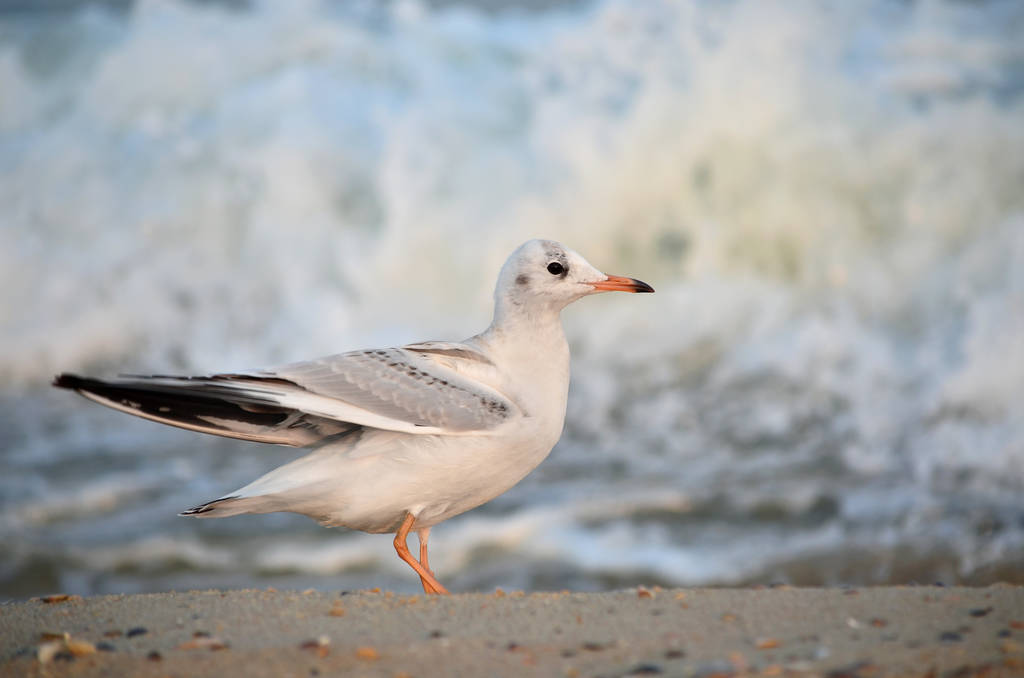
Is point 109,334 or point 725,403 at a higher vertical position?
point 109,334

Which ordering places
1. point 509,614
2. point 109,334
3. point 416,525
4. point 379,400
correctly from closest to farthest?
point 509,614 → point 379,400 → point 416,525 → point 109,334

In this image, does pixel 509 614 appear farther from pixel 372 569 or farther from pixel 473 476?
pixel 372 569

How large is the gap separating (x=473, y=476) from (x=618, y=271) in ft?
27.2

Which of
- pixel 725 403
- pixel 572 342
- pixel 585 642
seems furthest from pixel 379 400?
pixel 572 342

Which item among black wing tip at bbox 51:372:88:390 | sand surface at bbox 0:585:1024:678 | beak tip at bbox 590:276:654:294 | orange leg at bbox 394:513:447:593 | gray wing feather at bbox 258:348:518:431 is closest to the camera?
sand surface at bbox 0:585:1024:678

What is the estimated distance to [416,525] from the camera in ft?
15.4

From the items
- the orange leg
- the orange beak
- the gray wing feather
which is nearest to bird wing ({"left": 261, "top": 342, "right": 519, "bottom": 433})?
the gray wing feather

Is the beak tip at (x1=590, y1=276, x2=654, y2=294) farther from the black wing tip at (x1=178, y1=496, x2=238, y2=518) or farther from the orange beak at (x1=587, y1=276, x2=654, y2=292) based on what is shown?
Answer: the black wing tip at (x1=178, y1=496, x2=238, y2=518)

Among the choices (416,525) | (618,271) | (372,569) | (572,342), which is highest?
(618,271)

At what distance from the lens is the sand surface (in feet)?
11.2

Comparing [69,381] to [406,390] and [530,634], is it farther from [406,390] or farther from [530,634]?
[530,634]

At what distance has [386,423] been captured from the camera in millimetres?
4359

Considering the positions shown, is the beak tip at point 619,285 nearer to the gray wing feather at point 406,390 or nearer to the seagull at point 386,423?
the seagull at point 386,423

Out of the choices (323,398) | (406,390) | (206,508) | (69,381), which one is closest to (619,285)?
(406,390)
